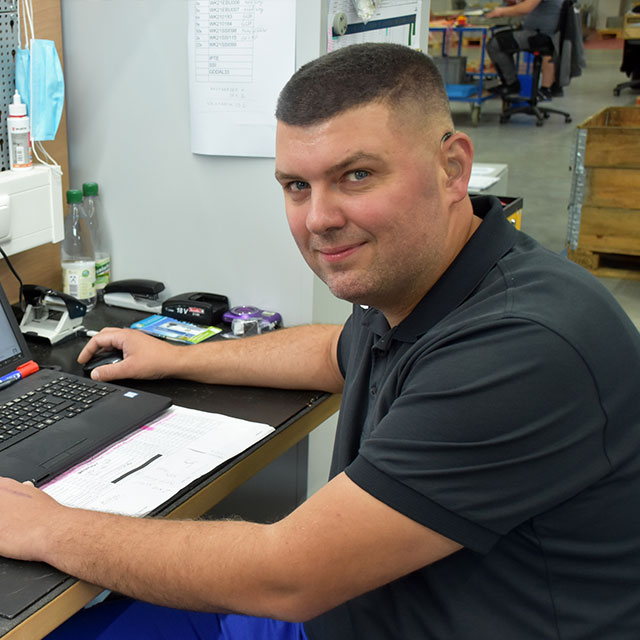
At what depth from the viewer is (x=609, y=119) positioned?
4.85 metres

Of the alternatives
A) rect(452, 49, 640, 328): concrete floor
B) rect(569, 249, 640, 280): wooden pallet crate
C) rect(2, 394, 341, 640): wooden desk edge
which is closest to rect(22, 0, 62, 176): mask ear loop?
rect(2, 394, 341, 640): wooden desk edge

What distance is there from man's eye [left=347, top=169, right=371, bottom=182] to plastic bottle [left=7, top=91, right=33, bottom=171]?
1.03m

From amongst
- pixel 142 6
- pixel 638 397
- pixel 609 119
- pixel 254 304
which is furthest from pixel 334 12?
pixel 609 119

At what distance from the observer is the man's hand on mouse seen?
1.63 m

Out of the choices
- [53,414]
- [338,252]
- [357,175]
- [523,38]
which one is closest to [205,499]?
[53,414]

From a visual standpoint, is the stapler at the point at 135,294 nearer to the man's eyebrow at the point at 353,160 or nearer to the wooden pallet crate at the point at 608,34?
the man's eyebrow at the point at 353,160

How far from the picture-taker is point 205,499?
129 cm

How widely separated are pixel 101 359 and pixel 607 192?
11.2 feet

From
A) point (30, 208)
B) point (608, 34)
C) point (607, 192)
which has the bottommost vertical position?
point (607, 192)

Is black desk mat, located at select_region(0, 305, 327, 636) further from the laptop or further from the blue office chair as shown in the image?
the blue office chair

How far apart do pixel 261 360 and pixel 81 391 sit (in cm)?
35

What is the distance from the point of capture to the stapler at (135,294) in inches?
80.3

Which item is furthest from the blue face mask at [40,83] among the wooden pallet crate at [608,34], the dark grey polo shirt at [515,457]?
the wooden pallet crate at [608,34]

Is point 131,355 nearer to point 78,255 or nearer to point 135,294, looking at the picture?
point 135,294
